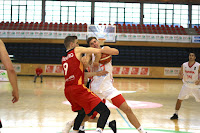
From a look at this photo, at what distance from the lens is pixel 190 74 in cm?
733

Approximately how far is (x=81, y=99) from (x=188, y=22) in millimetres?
29223

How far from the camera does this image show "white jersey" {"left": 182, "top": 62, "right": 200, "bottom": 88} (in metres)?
7.28

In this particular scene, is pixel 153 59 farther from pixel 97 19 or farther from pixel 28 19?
pixel 28 19

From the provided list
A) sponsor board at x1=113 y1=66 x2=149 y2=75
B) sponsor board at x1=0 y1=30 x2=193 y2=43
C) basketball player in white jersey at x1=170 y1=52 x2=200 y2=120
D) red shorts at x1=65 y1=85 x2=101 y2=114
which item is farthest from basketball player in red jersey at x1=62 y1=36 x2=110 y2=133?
sponsor board at x1=113 y1=66 x2=149 y2=75

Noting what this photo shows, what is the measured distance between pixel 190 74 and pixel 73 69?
13.3ft

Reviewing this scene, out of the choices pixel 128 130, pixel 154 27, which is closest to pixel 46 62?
pixel 154 27

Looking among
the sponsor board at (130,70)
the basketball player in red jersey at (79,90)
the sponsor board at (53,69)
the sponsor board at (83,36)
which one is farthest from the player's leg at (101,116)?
the sponsor board at (53,69)

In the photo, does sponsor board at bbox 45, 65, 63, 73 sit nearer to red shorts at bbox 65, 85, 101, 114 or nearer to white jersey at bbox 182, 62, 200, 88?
white jersey at bbox 182, 62, 200, 88

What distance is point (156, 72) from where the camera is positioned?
87.4 feet

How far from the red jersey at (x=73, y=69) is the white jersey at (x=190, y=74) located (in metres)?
3.93

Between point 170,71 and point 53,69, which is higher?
point 53,69

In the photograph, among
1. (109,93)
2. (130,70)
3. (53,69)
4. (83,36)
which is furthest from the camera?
(130,70)

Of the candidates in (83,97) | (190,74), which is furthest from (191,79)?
(83,97)

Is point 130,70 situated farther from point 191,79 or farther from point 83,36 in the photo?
point 191,79
